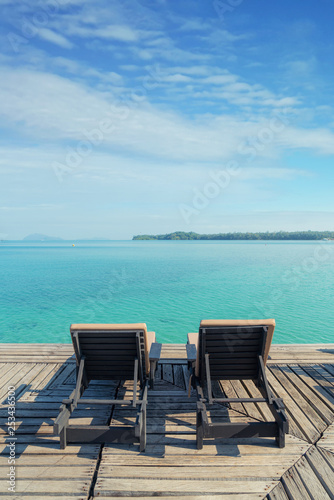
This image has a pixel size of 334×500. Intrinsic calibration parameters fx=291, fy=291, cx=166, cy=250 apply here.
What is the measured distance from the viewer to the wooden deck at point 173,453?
2219 mm

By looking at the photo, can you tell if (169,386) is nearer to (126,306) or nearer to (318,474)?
(318,474)

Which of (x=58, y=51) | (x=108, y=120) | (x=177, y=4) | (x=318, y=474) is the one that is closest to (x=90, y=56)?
(x=58, y=51)

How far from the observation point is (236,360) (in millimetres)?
3213

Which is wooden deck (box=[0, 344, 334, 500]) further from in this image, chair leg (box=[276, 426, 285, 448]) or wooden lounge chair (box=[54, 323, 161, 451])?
wooden lounge chair (box=[54, 323, 161, 451])

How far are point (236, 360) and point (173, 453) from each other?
111cm

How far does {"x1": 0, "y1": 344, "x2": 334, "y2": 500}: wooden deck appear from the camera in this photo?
222cm

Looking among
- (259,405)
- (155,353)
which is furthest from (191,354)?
(259,405)

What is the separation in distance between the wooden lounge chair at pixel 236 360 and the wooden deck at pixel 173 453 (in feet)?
0.66

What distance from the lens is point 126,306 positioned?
14.4m

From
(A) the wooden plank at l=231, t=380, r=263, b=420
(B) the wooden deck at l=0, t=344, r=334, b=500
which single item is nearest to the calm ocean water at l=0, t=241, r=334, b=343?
(A) the wooden plank at l=231, t=380, r=263, b=420

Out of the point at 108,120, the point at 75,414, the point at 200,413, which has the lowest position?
the point at 75,414

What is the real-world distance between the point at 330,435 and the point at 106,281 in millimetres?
19705

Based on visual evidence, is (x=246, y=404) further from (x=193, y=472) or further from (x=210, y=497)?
(x=210, y=497)

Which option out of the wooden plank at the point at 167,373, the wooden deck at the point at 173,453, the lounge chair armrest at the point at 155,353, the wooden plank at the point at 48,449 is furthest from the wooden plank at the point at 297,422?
the wooden plank at the point at 48,449
